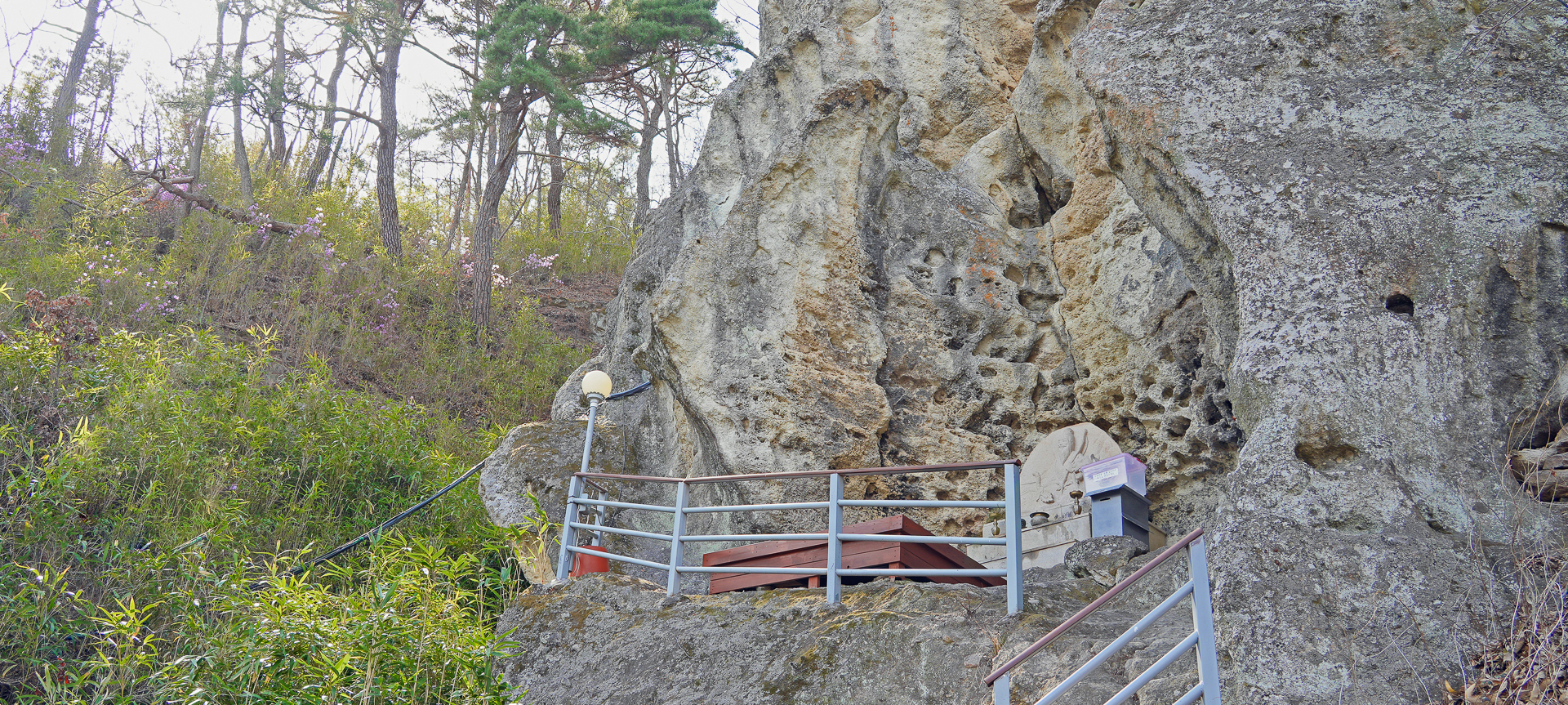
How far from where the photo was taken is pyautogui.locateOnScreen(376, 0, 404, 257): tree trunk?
16.7m

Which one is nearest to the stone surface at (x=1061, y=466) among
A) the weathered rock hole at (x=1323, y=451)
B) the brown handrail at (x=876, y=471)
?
the brown handrail at (x=876, y=471)

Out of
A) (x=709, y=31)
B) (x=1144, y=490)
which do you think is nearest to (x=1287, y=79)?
(x=1144, y=490)

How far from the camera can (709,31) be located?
16.6m

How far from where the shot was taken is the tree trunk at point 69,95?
1688 cm

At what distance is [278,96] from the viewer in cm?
1628

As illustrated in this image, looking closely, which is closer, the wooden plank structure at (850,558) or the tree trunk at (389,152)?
the wooden plank structure at (850,558)

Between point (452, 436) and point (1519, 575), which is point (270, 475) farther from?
point (1519, 575)

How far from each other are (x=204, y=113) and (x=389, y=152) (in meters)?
2.75

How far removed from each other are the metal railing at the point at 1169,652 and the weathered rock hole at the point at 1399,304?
5.64 feet

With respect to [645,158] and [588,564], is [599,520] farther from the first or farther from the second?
[645,158]

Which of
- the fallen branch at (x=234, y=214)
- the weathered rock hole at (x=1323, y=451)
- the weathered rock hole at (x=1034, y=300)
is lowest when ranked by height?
the weathered rock hole at (x=1323, y=451)

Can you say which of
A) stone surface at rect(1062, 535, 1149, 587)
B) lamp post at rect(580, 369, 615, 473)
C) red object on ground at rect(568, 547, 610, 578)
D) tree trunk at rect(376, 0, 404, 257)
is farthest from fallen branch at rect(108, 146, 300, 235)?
stone surface at rect(1062, 535, 1149, 587)

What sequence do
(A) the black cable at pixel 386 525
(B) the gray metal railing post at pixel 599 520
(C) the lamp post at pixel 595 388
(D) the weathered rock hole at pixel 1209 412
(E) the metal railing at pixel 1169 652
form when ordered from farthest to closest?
(A) the black cable at pixel 386 525 → (C) the lamp post at pixel 595 388 → (B) the gray metal railing post at pixel 599 520 → (D) the weathered rock hole at pixel 1209 412 → (E) the metal railing at pixel 1169 652

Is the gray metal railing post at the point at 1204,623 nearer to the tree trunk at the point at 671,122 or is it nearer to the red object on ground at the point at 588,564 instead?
the red object on ground at the point at 588,564
